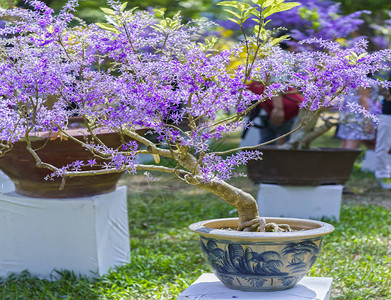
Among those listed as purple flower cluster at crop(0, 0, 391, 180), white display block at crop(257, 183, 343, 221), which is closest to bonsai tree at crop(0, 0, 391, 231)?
purple flower cluster at crop(0, 0, 391, 180)

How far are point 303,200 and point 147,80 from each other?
10.2 feet

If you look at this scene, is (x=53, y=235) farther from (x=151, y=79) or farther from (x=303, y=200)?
(x=303, y=200)

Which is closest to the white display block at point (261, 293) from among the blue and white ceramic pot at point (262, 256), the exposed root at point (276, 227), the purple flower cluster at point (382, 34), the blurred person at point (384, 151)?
the blue and white ceramic pot at point (262, 256)

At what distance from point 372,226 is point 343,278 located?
1.47m

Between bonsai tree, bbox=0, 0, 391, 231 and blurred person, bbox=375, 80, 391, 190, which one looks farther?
blurred person, bbox=375, 80, 391, 190

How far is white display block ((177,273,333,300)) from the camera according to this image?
2232 mm

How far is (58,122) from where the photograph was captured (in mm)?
2193

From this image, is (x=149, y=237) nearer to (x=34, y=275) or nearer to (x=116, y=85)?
(x=34, y=275)

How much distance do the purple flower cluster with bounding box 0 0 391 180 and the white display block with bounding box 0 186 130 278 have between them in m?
1.16

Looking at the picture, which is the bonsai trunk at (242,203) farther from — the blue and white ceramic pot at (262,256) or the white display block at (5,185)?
the white display block at (5,185)

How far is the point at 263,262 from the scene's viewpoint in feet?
7.29

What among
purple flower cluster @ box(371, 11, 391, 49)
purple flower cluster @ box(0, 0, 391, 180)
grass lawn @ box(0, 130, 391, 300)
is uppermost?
purple flower cluster @ box(371, 11, 391, 49)

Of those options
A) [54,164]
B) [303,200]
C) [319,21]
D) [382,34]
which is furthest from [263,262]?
[382,34]

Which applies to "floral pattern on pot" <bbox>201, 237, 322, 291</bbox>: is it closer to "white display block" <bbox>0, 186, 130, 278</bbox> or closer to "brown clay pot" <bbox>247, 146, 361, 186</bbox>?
"white display block" <bbox>0, 186, 130, 278</bbox>
